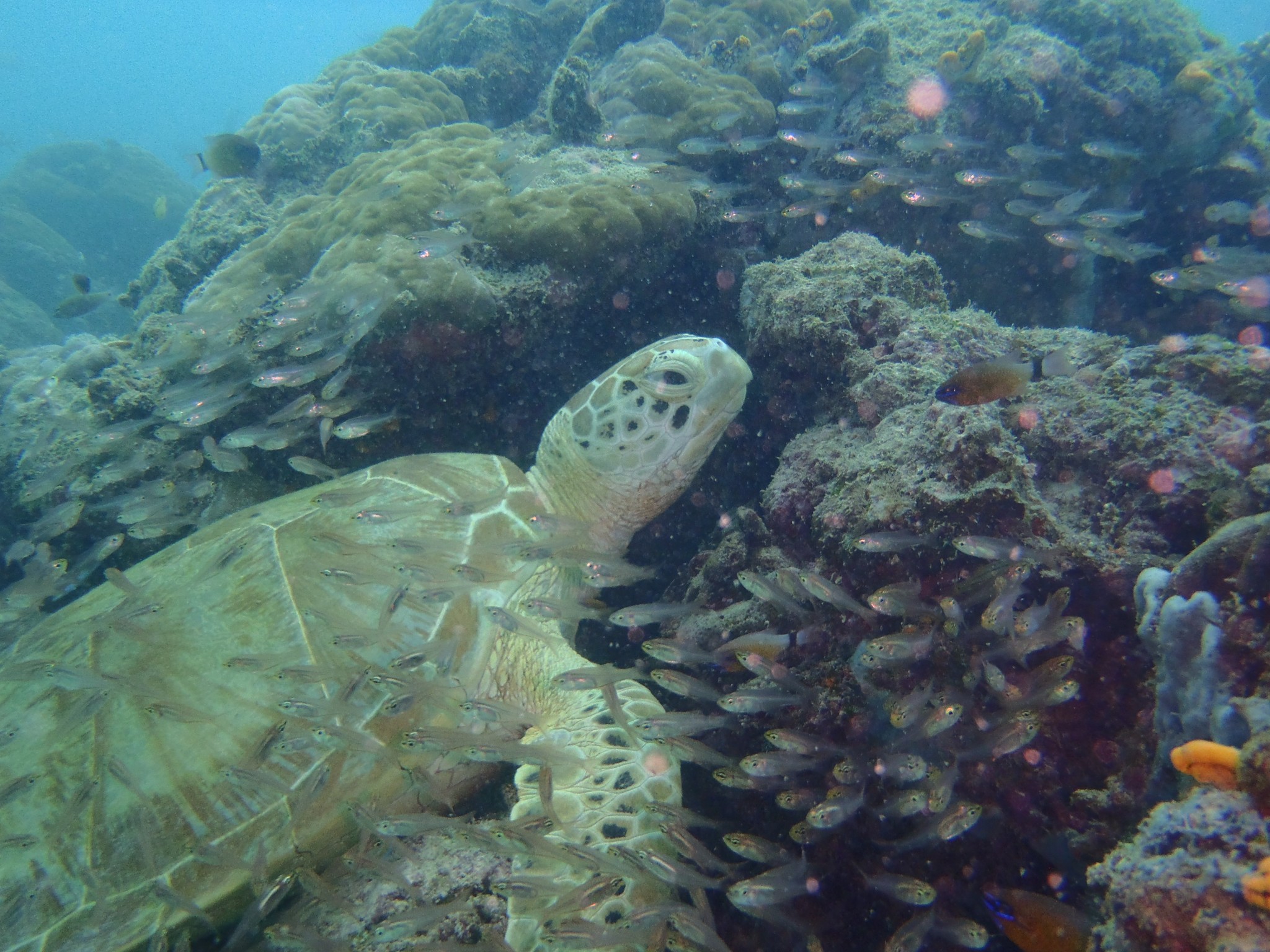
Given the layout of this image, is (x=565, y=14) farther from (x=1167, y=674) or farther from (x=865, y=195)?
(x=1167, y=674)

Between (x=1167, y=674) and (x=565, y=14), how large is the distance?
14115mm

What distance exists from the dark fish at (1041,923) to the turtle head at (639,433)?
2479mm

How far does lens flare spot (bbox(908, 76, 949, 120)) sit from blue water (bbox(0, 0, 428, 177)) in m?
127

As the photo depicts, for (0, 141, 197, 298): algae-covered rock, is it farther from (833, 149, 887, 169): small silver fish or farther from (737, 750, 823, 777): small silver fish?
(737, 750, 823, 777): small silver fish

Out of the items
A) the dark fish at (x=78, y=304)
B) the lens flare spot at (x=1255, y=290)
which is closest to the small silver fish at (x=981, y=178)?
the lens flare spot at (x=1255, y=290)

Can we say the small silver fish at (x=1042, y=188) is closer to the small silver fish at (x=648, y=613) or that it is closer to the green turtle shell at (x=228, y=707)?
the small silver fish at (x=648, y=613)

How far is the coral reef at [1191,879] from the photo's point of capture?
4.11 ft

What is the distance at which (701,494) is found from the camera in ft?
16.0

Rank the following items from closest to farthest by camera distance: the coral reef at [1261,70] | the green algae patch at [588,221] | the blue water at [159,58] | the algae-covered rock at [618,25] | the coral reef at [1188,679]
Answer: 1. the coral reef at [1188,679]
2. the green algae patch at [588,221]
3. the algae-covered rock at [618,25]
4. the coral reef at [1261,70]
5. the blue water at [159,58]

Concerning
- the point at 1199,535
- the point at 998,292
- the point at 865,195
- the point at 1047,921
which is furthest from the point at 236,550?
the point at 998,292

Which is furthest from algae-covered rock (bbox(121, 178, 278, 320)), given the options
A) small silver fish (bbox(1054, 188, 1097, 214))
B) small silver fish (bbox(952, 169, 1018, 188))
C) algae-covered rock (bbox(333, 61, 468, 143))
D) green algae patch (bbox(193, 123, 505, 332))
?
small silver fish (bbox(1054, 188, 1097, 214))

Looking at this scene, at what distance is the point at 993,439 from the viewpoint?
97.2 inches

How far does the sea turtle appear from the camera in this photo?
2.32 m

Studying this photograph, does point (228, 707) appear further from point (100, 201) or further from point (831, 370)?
point (100, 201)
